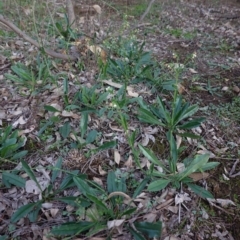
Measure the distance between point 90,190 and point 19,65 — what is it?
1.49 meters

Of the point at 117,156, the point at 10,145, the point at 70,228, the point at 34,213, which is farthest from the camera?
the point at 117,156

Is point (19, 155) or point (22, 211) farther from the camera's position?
point (19, 155)

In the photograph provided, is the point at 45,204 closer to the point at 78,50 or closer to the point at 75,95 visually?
the point at 75,95

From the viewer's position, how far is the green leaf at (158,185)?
70.6 inches

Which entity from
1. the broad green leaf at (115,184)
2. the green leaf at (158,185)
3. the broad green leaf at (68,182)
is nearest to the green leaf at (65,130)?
the broad green leaf at (68,182)

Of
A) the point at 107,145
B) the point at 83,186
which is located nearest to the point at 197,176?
the point at 107,145

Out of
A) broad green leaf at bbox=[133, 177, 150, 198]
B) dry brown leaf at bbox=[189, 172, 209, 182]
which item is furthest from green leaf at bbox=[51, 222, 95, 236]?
dry brown leaf at bbox=[189, 172, 209, 182]

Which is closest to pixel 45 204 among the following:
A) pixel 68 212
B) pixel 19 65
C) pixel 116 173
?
pixel 68 212

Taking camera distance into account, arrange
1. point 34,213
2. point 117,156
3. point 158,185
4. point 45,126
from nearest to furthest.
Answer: point 34,213 → point 158,185 → point 117,156 → point 45,126

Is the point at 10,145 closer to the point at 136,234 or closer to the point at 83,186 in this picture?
the point at 83,186

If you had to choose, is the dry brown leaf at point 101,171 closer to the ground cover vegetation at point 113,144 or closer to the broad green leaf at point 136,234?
the ground cover vegetation at point 113,144

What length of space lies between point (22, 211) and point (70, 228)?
0.30 meters

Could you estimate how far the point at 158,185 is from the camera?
182 cm

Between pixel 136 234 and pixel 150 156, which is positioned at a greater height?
pixel 150 156
